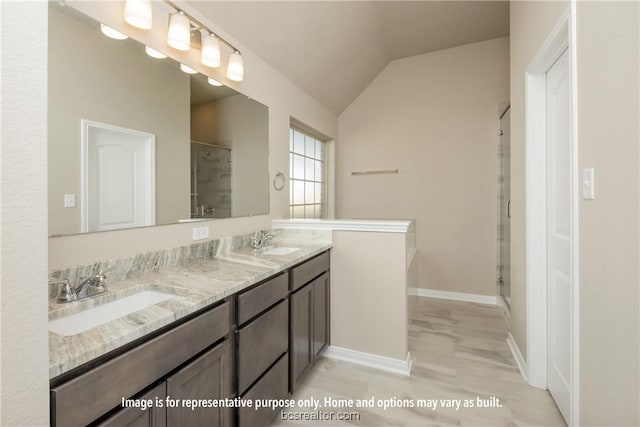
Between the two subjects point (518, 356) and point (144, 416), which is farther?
point (518, 356)

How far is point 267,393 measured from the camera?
147cm

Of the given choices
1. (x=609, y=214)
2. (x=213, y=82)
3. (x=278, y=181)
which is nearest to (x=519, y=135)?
(x=609, y=214)

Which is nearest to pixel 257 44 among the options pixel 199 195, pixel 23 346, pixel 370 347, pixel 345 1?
pixel 345 1

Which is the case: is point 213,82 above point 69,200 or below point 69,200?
above

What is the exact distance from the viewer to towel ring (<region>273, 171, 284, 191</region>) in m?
2.61

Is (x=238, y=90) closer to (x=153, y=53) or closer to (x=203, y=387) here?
(x=153, y=53)

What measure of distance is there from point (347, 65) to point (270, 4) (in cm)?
138

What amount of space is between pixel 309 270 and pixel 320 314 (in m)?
0.42

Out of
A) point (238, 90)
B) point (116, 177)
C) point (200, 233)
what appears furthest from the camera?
point (238, 90)

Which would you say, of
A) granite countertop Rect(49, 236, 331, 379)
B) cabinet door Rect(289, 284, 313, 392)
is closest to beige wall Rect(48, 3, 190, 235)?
granite countertop Rect(49, 236, 331, 379)

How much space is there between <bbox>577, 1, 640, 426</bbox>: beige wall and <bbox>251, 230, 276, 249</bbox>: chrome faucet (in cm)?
183

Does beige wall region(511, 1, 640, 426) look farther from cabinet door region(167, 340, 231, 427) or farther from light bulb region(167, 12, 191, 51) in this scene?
light bulb region(167, 12, 191, 51)

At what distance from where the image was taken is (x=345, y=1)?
2377 millimetres

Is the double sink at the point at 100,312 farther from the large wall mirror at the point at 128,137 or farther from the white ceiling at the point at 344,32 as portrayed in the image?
the white ceiling at the point at 344,32
